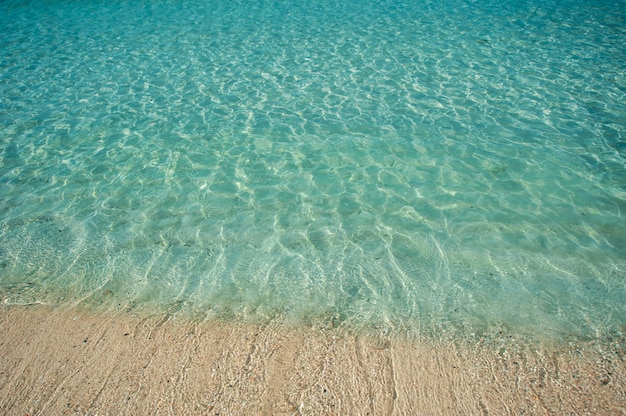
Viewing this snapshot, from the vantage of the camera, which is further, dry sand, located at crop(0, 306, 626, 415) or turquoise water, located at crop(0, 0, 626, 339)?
turquoise water, located at crop(0, 0, 626, 339)

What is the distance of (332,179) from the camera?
21.9 feet

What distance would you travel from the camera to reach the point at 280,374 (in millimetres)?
3977

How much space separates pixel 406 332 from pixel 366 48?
29.2ft

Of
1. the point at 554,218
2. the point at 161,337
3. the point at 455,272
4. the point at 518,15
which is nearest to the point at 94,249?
the point at 161,337

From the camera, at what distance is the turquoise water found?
4.82 metres

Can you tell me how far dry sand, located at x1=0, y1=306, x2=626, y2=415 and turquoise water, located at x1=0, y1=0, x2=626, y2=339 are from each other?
0.30 m

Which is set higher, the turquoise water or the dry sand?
the dry sand

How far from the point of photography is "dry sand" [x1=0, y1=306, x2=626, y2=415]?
3.68 metres

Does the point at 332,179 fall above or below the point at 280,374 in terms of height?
below

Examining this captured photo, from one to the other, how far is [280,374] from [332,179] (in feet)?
11.2

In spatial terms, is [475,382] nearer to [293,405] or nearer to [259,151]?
[293,405]

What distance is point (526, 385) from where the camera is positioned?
3748 millimetres

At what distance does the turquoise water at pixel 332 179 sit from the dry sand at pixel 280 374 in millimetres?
301

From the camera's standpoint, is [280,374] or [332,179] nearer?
[280,374]
